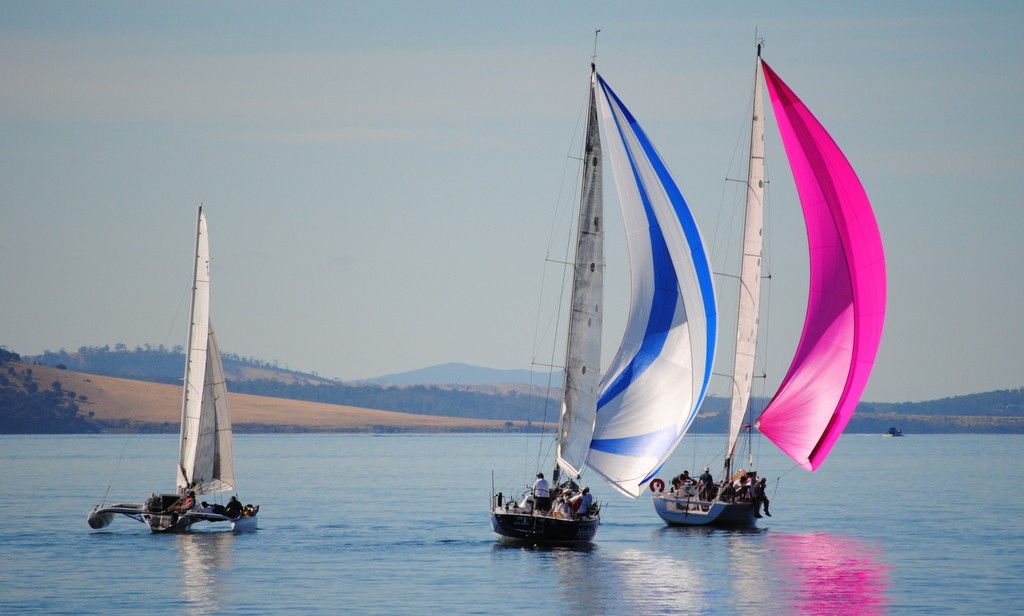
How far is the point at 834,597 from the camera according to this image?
3231 centimetres

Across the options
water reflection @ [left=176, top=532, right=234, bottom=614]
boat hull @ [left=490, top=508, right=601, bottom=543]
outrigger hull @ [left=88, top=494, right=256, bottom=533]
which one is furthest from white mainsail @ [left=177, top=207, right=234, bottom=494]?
Result: boat hull @ [left=490, top=508, right=601, bottom=543]

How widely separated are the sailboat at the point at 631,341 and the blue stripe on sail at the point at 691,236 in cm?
3

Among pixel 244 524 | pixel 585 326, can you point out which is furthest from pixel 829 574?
pixel 244 524

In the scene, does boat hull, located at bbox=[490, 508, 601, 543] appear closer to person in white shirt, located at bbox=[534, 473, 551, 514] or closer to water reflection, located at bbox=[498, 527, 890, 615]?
person in white shirt, located at bbox=[534, 473, 551, 514]

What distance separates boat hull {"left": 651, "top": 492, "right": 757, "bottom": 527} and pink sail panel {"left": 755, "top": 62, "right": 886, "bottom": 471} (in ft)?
7.68

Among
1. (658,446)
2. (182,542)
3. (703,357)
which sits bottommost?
(182,542)

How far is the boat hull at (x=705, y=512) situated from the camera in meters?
44.7

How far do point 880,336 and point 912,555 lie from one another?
673 cm

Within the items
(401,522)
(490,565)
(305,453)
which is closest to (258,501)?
(401,522)

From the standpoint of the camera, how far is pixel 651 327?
3984 centimetres

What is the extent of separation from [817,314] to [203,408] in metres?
18.9

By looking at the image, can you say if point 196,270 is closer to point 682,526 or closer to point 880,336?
point 682,526

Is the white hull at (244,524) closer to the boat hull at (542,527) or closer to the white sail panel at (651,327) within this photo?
the boat hull at (542,527)

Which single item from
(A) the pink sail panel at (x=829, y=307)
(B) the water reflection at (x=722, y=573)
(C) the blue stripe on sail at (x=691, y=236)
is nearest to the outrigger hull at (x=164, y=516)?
(B) the water reflection at (x=722, y=573)
